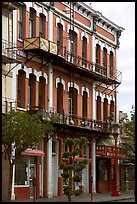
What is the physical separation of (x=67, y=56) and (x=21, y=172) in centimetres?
979

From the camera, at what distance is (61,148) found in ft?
125

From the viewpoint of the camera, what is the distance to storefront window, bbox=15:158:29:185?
1281 inches

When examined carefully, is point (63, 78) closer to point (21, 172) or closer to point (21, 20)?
point (21, 20)

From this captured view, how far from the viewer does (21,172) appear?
1304 inches

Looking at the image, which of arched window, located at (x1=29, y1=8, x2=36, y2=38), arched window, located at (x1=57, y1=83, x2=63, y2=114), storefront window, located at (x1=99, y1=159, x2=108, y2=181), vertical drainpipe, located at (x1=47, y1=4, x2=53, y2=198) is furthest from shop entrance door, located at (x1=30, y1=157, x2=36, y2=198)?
storefront window, located at (x1=99, y1=159, x2=108, y2=181)

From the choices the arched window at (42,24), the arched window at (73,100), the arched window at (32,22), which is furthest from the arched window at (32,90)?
the arched window at (73,100)

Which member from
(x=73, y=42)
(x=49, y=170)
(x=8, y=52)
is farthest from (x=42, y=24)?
(x=49, y=170)

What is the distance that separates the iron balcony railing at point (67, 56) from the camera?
34.1 m

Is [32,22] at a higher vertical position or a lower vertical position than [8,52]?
higher

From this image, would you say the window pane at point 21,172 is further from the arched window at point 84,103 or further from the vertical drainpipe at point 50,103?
the arched window at point 84,103

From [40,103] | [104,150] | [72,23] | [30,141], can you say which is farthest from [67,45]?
[30,141]

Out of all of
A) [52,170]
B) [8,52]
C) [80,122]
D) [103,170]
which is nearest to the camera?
[8,52]

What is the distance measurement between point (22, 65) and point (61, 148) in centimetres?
721

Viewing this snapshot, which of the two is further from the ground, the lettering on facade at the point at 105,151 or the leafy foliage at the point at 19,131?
the leafy foliage at the point at 19,131
